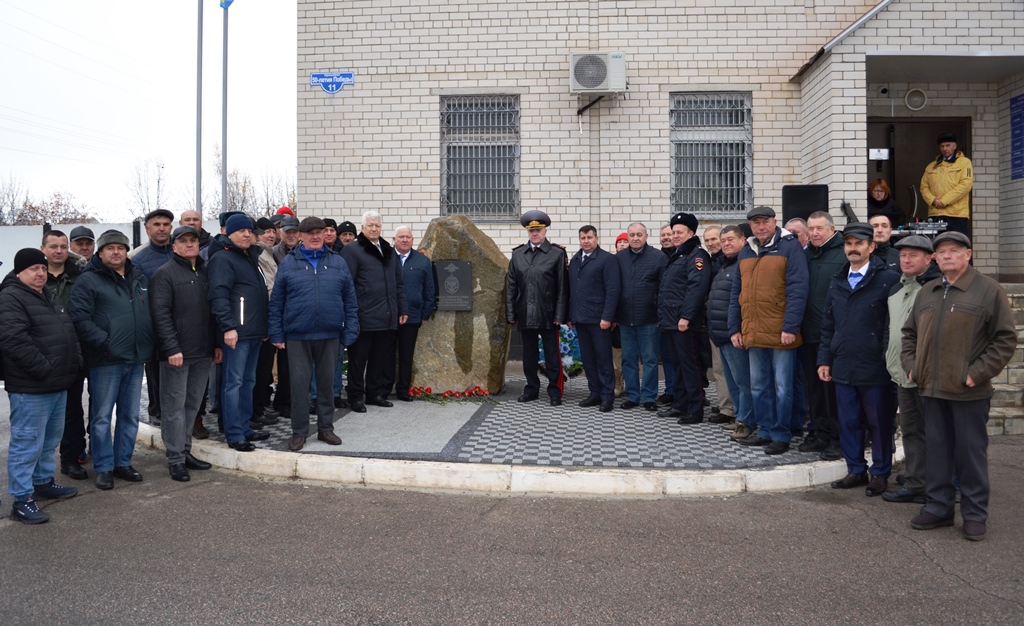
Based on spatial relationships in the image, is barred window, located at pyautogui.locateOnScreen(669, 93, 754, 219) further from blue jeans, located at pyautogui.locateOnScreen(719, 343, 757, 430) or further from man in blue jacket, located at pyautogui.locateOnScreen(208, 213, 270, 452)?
man in blue jacket, located at pyautogui.locateOnScreen(208, 213, 270, 452)

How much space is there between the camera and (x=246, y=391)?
6918 mm

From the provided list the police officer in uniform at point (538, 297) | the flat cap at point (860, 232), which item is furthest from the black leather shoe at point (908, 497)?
the police officer in uniform at point (538, 297)

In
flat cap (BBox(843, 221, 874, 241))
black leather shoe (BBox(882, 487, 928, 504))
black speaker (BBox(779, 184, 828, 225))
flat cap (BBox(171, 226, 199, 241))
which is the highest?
black speaker (BBox(779, 184, 828, 225))

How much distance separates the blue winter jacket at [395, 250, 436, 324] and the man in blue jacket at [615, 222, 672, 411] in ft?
7.36

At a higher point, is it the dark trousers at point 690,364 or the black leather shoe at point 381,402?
the dark trousers at point 690,364

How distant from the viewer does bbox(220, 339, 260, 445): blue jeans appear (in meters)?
6.69

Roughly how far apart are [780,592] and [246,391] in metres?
4.91

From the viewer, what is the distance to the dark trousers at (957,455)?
493 cm

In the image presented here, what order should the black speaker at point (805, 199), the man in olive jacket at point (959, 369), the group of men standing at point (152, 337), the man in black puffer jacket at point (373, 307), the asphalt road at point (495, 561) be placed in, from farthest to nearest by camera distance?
1. the black speaker at point (805, 199)
2. the man in black puffer jacket at point (373, 307)
3. the group of men standing at point (152, 337)
4. the man in olive jacket at point (959, 369)
5. the asphalt road at point (495, 561)

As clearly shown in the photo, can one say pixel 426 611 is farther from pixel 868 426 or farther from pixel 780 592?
pixel 868 426

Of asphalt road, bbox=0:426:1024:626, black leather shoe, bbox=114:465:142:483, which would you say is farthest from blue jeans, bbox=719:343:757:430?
black leather shoe, bbox=114:465:142:483

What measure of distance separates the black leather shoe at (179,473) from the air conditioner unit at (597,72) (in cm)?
Result: 850

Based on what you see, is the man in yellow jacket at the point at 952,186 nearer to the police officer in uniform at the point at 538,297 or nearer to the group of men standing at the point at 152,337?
the police officer in uniform at the point at 538,297

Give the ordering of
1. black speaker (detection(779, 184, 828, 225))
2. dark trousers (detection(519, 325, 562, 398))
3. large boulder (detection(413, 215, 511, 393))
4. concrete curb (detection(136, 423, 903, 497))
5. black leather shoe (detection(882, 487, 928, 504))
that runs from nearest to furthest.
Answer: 1. black leather shoe (detection(882, 487, 928, 504))
2. concrete curb (detection(136, 423, 903, 497))
3. dark trousers (detection(519, 325, 562, 398))
4. large boulder (detection(413, 215, 511, 393))
5. black speaker (detection(779, 184, 828, 225))
